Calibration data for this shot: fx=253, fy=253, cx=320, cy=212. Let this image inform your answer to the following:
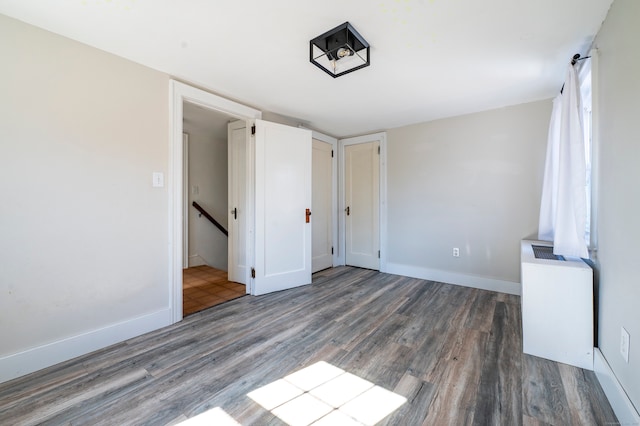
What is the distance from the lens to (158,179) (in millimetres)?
2215

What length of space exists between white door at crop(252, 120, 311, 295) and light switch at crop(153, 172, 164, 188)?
3.32 feet

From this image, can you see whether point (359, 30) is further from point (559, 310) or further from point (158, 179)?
point (559, 310)

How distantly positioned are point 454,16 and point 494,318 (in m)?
2.52

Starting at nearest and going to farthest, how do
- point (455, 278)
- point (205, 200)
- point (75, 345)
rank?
point (75, 345)
point (455, 278)
point (205, 200)

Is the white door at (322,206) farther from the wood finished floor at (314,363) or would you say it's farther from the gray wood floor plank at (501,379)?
the gray wood floor plank at (501,379)

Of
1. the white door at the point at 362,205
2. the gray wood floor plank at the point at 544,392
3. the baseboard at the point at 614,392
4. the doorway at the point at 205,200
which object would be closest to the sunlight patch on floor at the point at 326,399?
the gray wood floor plank at the point at 544,392

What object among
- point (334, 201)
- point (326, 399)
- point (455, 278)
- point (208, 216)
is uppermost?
point (334, 201)

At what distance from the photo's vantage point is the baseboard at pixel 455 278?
3051 mm

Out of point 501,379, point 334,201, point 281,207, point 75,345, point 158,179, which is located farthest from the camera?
point 334,201

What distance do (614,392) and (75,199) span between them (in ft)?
11.5

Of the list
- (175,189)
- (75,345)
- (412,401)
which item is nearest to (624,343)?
(412,401)

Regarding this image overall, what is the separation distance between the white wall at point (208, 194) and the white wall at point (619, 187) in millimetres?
4507

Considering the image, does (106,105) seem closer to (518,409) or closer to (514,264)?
(518,409)

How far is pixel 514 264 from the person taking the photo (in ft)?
9.87
